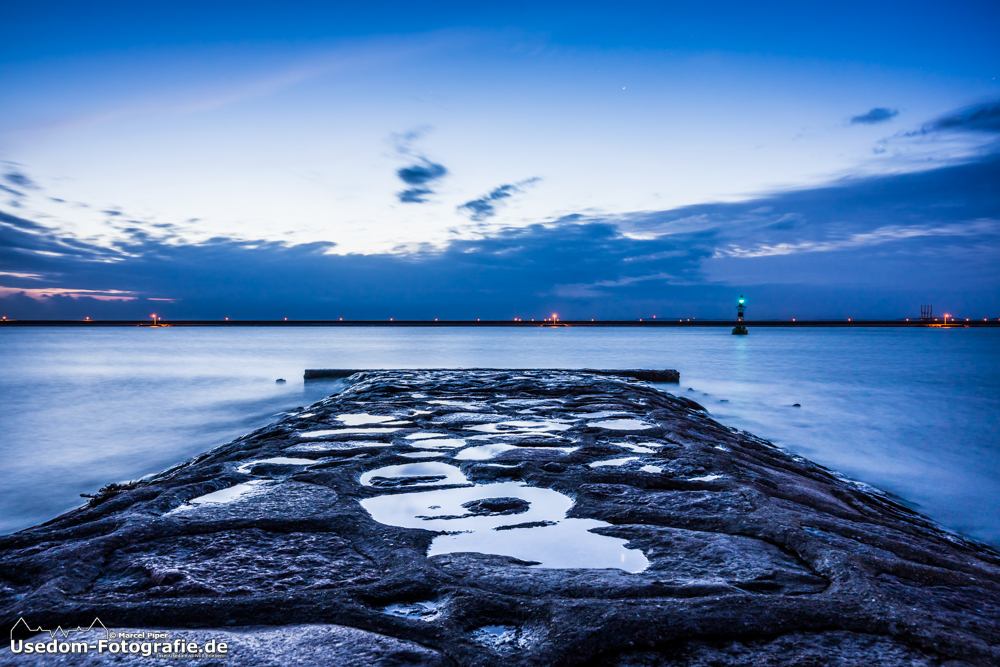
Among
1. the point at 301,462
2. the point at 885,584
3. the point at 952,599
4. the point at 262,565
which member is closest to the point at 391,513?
the point at 262,565

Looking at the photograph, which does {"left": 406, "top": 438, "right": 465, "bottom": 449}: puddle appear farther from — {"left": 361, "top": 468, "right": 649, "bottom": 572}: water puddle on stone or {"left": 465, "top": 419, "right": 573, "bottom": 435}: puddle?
{"left": 361, "top": 468, "right": 649, "bottom": 572}: water puddle on stone

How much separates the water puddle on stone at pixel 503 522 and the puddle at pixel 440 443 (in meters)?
0.78

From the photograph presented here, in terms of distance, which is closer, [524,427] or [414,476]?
[414,476]

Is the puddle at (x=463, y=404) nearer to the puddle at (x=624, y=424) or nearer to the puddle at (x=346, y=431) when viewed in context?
the puddle at (x=346, y=431)

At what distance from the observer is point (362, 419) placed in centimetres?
556

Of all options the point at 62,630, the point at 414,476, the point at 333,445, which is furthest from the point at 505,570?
the point at 333,445

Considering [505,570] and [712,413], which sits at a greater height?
[505,570]

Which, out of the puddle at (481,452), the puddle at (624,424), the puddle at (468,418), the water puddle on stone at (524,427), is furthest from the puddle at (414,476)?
the puddle at (624,424)

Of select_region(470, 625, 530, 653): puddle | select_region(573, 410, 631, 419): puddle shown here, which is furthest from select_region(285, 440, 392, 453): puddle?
select_region(470, 625, 530, 653): puddle

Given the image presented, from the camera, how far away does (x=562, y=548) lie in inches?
91.2

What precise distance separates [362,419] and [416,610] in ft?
13.0

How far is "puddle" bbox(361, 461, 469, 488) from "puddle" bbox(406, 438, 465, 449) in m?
0.50

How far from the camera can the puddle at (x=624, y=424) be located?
16.6 feet

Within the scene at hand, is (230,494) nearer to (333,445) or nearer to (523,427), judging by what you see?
(333,445)
